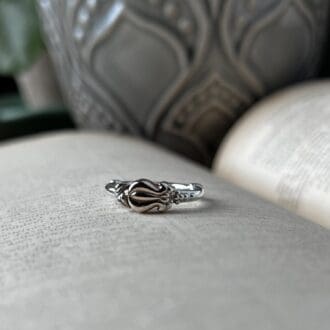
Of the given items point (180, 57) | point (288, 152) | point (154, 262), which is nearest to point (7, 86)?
point (180, 57)

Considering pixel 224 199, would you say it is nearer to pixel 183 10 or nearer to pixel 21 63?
pixel 183 10

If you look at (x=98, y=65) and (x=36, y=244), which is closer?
(x=36, y=244)

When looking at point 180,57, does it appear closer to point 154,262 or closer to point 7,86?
point 154,262

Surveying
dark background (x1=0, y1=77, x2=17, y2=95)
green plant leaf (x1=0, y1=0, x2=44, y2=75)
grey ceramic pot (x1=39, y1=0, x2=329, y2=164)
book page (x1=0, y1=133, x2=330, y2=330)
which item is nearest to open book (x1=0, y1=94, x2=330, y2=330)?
book page (x1=0, y1=133, x2=330, y2=330)

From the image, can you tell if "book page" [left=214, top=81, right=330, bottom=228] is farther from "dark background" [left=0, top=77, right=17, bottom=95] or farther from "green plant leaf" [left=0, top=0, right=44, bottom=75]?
"dark background" [left=0, top=77, right=17, bottom=95]

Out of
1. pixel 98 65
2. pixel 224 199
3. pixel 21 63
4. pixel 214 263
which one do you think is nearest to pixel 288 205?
pixel 224 199

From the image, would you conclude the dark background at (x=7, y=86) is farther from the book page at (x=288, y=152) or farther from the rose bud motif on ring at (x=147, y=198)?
the rose bud motif on ring at (x=147, y=198)
